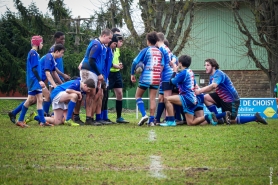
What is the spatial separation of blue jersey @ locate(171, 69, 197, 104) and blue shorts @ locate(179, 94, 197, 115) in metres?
0.06

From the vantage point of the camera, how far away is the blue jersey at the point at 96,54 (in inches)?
534

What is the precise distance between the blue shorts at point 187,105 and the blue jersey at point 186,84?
0.06m

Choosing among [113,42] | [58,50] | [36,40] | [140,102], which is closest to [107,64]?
[113,42]

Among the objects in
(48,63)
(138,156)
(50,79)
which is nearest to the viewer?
(138,156)

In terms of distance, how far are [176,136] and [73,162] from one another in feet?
12.2

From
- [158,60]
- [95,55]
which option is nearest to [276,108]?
[158,60]

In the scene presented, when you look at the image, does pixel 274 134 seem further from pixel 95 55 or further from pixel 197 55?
pixel 197 55

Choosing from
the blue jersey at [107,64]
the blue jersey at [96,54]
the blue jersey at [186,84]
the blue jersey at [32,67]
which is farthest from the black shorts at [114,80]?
the blue jersey at [32,67]

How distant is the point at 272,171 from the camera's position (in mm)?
6934

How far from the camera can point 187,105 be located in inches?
544

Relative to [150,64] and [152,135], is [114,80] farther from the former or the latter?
[152,135]

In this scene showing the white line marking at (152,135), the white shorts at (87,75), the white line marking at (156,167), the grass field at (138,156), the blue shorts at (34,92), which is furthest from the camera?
the white shorts at (87,75)

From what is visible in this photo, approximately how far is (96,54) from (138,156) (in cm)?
560

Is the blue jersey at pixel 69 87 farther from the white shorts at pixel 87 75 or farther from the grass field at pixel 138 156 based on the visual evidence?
the grass field at pixel 138 156
